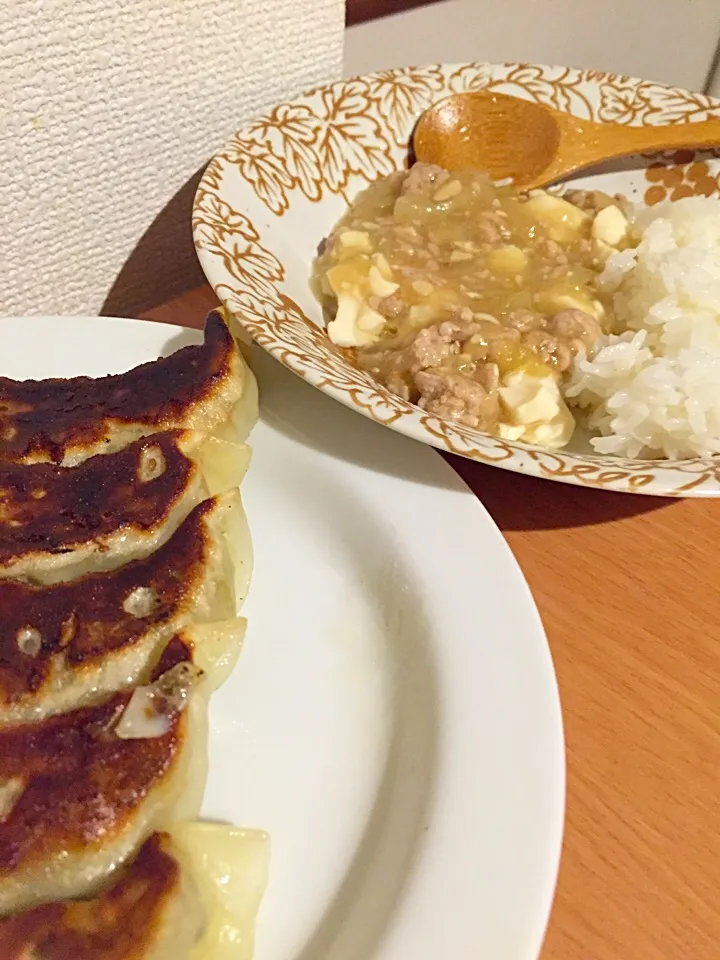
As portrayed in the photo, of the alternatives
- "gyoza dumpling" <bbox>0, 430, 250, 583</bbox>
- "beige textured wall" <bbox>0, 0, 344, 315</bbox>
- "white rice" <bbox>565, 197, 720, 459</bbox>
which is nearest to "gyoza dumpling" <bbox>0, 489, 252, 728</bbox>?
"gyoza dumpling" <bbox>0, 430, 250, 583</bbox>

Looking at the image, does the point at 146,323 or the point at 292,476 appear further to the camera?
the point at 146,323

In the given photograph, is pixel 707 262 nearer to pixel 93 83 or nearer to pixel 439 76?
pixel 439 76

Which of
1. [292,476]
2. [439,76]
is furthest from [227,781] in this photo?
[439,76]

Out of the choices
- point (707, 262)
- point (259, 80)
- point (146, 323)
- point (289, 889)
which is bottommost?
point (289, 889)

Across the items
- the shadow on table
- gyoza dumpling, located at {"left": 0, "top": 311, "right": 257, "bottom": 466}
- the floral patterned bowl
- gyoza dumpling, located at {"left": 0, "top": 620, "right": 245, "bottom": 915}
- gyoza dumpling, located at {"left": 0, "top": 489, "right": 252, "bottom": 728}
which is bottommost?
the shadow on table

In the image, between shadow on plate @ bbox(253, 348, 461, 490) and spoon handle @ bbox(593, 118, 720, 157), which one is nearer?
shadow on plate @ bbox(253, 348, 461, 490)

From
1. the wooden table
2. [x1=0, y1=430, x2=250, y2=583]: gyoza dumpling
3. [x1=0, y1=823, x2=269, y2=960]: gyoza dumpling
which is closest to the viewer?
[x1=0, y1=823, x2=269, y2=960]: gyoza dumpling

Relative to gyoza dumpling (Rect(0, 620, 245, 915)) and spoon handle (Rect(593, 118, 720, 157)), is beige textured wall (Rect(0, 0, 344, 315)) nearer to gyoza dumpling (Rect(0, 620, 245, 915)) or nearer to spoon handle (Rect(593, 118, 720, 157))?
spoon handle (Rect(593, 118, 720, 157))
